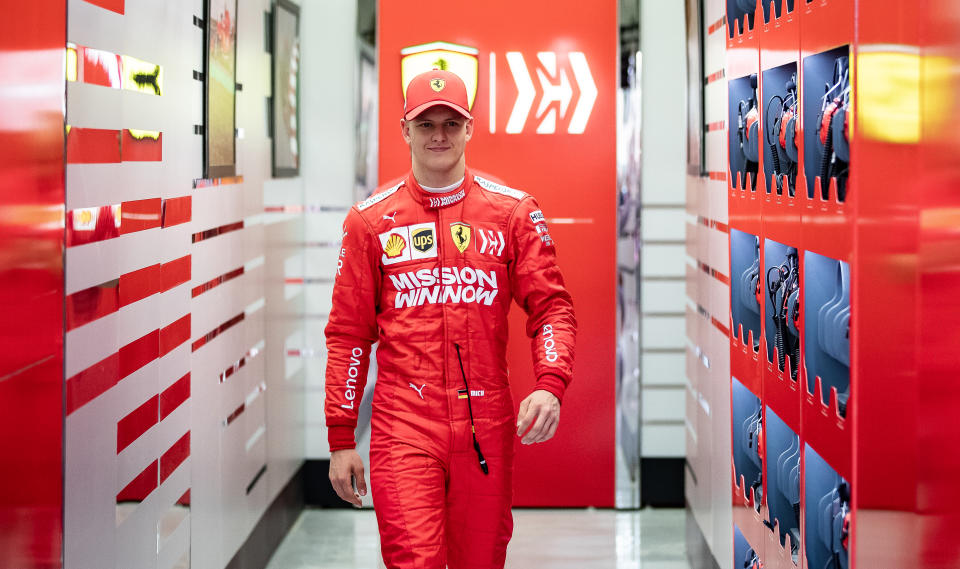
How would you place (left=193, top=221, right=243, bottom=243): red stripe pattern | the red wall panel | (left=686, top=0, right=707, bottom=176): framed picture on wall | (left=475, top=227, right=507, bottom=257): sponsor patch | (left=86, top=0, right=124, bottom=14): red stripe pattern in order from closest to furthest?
1. (left=86, top=0, right=124, bottom=14): red stripe pattern
2. (left=475, top=227, right=507, bottom=257): sponsor patch
3. (left=193, top=221, right=243, bottom=243): red stripe pattern
4. (left=686, top=0, right=707, bottom=176): framed picture on wall
5. the red wall panel

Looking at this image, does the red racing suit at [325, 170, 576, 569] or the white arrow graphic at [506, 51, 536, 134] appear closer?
the red racing suit at [325, 170, 576, 569]

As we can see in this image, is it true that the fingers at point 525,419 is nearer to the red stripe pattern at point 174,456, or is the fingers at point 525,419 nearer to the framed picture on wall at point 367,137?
the red stripe pattern at point 174,456

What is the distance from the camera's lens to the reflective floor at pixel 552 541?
434cm

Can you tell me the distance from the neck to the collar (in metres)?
0.02

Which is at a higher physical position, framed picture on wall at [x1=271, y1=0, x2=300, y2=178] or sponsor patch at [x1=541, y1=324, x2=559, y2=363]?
framed picture on wall at [x1=271, y1=0, x2=300, y2=178]

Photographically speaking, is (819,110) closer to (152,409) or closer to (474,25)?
(152,409)

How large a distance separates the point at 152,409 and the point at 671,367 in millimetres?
2731

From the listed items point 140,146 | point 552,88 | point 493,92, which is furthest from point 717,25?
point 140,146

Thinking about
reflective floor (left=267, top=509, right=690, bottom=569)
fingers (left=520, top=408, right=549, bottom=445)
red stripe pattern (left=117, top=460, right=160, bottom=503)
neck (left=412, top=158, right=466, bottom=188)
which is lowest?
reflective floor (left=267, top=509, right=690, bottom=569)

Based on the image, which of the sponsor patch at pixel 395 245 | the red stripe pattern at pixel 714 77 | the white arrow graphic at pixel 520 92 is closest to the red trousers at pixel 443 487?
the sponsor patch at pixel 395 245

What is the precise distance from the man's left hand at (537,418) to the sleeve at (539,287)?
149 mm

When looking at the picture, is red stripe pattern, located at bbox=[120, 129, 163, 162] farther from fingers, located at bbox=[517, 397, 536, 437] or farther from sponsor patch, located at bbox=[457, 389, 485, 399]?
fingers, located at bbox=[517, 397, 536, 437]

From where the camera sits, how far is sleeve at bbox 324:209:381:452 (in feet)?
8.93

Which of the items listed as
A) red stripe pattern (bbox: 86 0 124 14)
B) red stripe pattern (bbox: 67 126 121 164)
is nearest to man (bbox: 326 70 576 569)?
red stripe pattern (bbox: 67 126 121 164)
